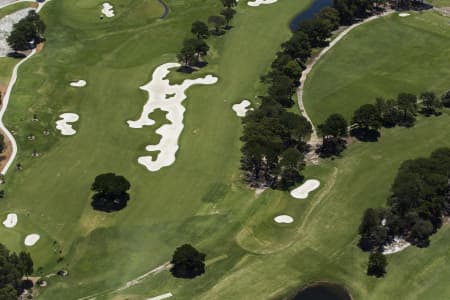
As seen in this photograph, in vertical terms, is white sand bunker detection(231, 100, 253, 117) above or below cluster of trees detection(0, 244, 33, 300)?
below

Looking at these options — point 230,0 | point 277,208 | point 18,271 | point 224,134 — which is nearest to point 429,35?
point 230,0

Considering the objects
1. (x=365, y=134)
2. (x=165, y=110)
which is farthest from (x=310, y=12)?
(x=365, y=134)

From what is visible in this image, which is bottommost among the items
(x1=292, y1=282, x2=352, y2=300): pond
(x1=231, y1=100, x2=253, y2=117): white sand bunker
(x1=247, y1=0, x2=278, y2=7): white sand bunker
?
(x1=292, y1=282, x2=352, y2=300): pond

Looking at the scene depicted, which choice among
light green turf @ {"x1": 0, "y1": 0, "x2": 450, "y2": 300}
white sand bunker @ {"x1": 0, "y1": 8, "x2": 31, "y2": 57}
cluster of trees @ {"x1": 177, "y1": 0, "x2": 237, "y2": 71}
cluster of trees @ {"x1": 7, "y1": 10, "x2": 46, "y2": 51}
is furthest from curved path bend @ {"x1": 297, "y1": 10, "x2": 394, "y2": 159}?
white sand bunker @ {"x1": 0, "y1": 8, "x2": 31, "y2": 57}

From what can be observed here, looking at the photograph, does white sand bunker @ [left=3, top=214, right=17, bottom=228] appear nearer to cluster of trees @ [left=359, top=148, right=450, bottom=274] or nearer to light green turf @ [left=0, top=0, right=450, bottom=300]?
light green turf @ [left=0, top=0, right=450, bottom=300]

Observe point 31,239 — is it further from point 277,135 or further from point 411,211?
point 411,211

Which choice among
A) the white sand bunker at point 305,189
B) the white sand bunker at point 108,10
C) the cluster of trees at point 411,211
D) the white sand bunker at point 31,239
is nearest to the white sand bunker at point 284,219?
the white sand bunker at point 305,189

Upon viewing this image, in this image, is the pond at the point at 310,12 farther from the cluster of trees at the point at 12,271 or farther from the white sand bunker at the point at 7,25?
the cluster of trees at the point at 12,271
